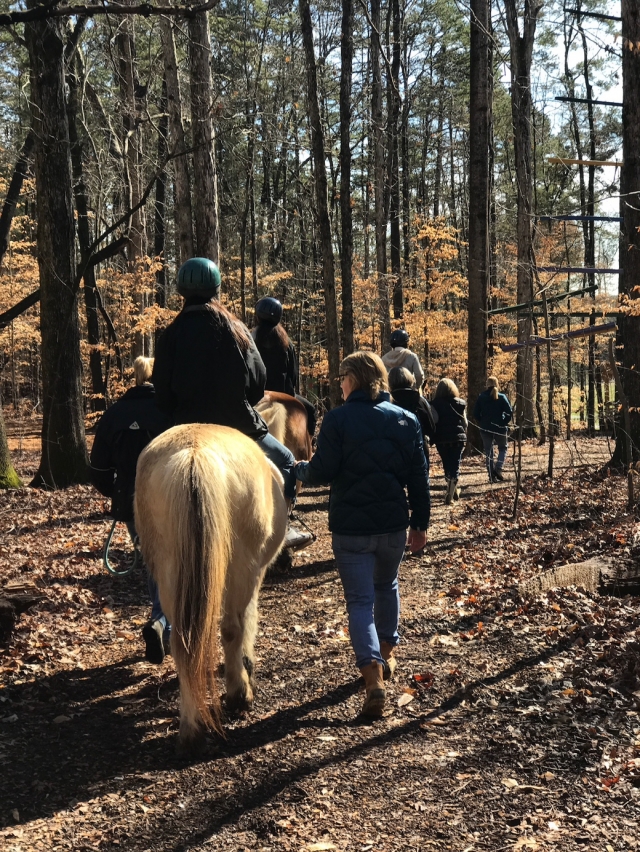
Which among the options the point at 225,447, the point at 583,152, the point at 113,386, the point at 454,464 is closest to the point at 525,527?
the point at 454,464

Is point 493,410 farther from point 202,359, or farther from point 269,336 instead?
point 202,359

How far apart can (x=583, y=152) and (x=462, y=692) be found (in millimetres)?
39531

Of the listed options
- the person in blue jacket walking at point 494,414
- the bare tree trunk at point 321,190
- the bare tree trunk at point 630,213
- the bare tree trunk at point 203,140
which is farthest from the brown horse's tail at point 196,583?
the bare tree trunk at point 321,190

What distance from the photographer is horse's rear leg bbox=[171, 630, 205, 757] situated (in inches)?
151

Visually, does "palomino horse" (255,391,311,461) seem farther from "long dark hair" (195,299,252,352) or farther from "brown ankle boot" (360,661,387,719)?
"brown ankle boot" (360,661,387,719)

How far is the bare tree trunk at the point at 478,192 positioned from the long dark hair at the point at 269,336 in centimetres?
940

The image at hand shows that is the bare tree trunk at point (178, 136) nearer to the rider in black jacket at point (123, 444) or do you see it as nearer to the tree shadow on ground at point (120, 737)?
the rider in black jacket at point (123, 444)

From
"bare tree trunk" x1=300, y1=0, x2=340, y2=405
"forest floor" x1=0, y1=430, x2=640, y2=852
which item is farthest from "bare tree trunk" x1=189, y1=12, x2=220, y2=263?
"forest floor" x1=0, y1=430, x2=640, y2=852

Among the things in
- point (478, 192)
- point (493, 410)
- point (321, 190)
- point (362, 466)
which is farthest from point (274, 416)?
point (321, 190)

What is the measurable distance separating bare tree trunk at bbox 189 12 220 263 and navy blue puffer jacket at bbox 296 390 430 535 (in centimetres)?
821

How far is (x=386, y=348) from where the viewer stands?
23.8 metres

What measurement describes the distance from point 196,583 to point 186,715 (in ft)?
2.44

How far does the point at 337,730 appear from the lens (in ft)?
14.8

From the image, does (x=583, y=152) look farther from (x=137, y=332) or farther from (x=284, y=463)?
(x=284, y=463)
